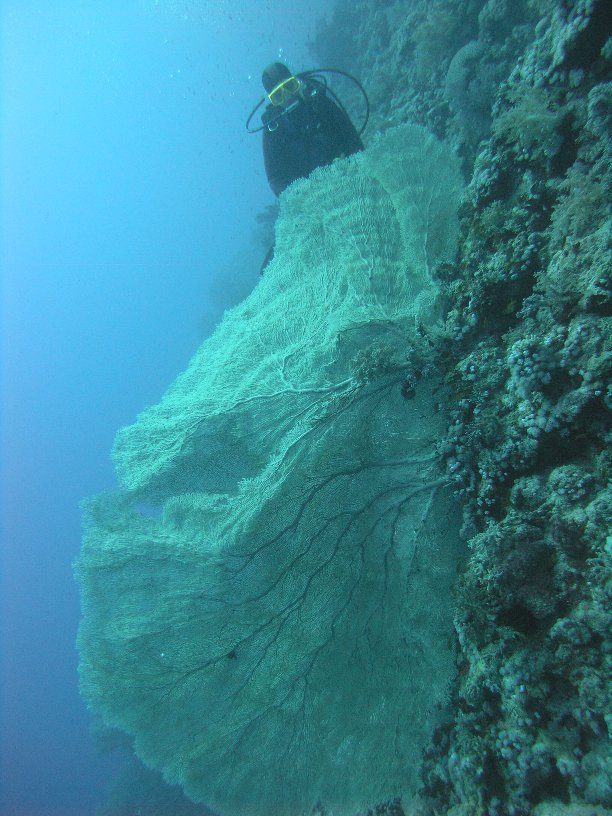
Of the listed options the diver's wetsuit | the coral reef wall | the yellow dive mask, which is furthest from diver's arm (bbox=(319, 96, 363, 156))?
the coral reef wall

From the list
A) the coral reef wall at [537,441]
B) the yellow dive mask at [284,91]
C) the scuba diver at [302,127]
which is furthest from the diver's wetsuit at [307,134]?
the coral reef wall at [537,441]

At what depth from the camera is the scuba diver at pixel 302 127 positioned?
6.38 meters

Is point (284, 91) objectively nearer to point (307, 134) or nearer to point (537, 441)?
point (307, 134)

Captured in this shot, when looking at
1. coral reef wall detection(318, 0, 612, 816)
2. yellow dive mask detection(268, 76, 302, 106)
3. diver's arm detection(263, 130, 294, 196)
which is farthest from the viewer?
diver's arm detection(263, 130, 294, 196)

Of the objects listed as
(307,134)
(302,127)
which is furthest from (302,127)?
(307,134)

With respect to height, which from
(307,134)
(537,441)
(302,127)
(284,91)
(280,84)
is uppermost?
(280,84)

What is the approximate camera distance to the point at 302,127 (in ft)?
21.2

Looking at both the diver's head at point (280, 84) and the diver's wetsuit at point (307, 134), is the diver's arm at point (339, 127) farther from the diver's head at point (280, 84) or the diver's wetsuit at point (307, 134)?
the diver's head at point (280, 84)

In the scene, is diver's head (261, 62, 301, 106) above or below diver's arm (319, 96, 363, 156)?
above

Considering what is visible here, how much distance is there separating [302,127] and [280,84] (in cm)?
63

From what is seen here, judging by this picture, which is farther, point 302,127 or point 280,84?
point 302,127

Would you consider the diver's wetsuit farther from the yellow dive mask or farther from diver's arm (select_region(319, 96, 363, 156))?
the yellow dive mask

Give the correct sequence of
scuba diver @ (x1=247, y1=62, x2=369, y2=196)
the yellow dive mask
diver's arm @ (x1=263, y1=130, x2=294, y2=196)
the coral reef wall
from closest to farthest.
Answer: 1. the coral reef wall
2. the yellow dive mask
3. scuba diver @ (x1=247, y1=62, x2=369, y2=196)
4. diver's arm @ (x1=263, y1=130, x2=294, y2=196)

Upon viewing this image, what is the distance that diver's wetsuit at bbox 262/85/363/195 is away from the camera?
641 cm
